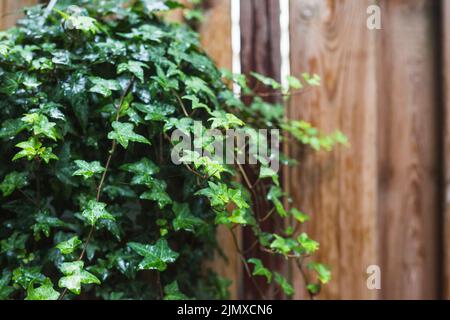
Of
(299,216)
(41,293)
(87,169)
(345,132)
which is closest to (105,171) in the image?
(87,169)

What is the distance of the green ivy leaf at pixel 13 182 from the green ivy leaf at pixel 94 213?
0.19 m

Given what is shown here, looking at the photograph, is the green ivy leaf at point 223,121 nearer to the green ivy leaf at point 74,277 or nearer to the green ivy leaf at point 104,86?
the green ivy leaf at point 104,86

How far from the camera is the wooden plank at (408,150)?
1.33 m

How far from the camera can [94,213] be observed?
75 cm

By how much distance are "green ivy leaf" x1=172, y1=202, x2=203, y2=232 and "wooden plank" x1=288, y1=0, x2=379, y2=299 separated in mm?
532

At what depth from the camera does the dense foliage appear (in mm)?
803

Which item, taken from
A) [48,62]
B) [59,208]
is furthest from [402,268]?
[48,62]

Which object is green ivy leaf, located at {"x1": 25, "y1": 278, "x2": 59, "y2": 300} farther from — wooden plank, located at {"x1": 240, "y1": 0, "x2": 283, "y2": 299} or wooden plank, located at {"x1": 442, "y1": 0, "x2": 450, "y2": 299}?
wooden plank, located at {"x1": 442, "y1": 0, "x2": 450, "y2": 299}

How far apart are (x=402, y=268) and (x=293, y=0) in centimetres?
102

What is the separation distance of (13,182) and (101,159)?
0.19 metres

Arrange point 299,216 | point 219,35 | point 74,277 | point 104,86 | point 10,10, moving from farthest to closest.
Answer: point 219,35, point 10,10, point 299,216, point 104,86, point 74,277

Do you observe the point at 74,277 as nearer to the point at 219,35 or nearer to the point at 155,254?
the point at 155,254

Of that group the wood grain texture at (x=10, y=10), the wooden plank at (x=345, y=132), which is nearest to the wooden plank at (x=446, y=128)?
the wooden plank at (x=345, y=132)

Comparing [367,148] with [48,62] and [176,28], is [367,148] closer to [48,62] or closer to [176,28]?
[176,28]
